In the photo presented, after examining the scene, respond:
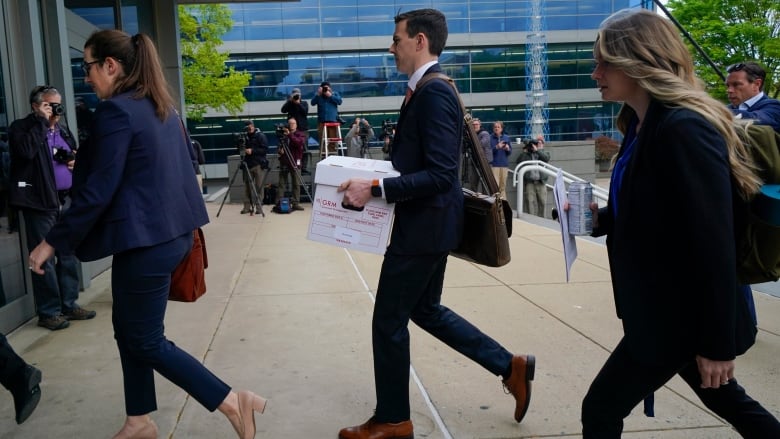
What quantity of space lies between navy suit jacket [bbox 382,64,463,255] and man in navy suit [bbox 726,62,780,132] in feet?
9.14

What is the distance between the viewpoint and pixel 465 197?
3.08 m

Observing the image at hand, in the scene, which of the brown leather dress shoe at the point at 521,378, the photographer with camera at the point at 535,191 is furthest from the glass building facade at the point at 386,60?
the brown leather dress shoe at the point at 521,378

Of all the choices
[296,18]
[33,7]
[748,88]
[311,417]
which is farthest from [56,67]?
[296,18]

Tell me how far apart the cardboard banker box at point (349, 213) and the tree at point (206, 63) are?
29.8 metres

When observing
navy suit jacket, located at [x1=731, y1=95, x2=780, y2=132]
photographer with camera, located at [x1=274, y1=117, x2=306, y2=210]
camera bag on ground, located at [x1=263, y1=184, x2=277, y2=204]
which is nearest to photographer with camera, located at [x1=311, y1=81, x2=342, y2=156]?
photographer with camera, located at [x1=274, y1=117, x2=306, y2=210]

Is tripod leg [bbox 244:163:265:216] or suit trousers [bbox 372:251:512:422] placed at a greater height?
suit trousers [bbox 372:251:512:422]

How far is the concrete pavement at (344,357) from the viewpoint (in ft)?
11.1

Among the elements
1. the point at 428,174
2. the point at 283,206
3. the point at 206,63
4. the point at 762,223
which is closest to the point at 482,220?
the point at 428,174

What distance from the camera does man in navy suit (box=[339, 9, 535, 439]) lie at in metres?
2.80

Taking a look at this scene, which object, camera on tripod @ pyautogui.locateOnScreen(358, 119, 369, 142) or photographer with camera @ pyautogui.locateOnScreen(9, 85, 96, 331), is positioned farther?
camera on tripod @ pyautogui.locateOnScreen(358, 119, 369, 142)

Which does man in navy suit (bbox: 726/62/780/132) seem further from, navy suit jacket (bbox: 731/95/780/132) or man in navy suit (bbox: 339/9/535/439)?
man in navy suit (bbox: 339/9/535/439)

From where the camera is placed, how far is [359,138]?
16078 mm

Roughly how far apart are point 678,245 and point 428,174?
1.14 metres

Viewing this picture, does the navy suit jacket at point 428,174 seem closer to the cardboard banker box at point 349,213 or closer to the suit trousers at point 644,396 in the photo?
the cardboard banker box at point 349,213
